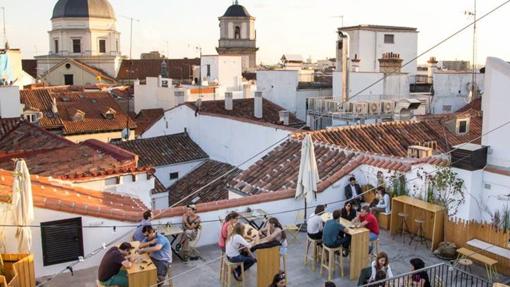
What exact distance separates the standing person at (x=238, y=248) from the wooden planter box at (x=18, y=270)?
3.06 m

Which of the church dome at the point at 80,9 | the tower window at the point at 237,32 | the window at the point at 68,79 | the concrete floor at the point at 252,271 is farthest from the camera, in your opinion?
the tower window at the point at 237,32

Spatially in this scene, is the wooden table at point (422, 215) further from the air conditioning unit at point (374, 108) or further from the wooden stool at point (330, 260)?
the air conditioning unit at point (374, 108)

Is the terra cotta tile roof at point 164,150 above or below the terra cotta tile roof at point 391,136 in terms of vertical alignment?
below

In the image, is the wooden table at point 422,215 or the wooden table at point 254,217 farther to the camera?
the wooden table at point 254,217

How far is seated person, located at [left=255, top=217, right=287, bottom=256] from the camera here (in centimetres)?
904

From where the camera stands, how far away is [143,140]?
26.9 metres

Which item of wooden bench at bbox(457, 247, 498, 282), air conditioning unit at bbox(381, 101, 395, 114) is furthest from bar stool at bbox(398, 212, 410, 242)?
air conditioning unit at bbox(381, 101, 395, 114)

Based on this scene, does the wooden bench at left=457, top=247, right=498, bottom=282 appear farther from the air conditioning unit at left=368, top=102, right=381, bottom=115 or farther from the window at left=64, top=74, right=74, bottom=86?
the window at left=64, top=74, right=74, bottom=86

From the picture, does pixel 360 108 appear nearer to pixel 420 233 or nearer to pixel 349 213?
pixel 420 233

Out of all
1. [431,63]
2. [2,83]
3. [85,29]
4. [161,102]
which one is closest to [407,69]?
[431,63]

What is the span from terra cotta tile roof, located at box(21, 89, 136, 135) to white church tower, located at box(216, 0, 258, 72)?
1427 inches

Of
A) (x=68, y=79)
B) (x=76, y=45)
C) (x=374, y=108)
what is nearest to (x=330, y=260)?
(x=374, y=108)

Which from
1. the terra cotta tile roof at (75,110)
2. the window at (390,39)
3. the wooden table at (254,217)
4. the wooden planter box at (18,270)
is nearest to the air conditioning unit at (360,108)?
the wooden table at (254,217)

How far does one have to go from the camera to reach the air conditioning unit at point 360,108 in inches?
971
